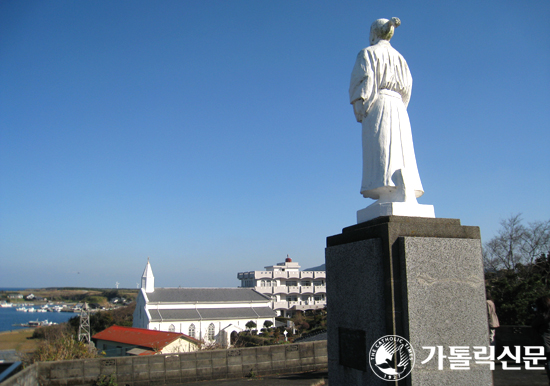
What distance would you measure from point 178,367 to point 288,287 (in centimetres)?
5357

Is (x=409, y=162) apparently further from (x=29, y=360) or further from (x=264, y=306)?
(x=264, y=306)

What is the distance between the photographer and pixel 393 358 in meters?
3.91

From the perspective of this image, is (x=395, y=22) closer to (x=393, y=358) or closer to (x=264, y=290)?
(x=393, y=358)

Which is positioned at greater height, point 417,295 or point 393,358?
point 417,295

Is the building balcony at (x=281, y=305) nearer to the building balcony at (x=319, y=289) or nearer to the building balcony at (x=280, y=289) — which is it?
the building balcony at (x=280, y=289)

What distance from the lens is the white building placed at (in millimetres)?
58938

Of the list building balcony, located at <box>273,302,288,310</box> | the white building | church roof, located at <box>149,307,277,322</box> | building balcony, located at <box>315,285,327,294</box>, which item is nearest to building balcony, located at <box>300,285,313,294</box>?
the white building

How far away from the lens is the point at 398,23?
5.40m

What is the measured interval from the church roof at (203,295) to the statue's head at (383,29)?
4195cm

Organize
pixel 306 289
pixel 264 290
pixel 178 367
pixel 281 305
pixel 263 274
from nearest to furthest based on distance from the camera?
pixel 178 367
pixel 264 290
pixel 281 305
pixel 263 274
pixel 306 289

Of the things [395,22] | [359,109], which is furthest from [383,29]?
[359,109]

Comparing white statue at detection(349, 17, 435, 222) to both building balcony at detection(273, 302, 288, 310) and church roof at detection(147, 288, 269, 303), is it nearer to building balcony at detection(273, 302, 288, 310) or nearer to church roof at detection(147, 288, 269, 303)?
church roof at detection(147, 288, 269, 303)

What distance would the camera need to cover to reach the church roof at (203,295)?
144 ft

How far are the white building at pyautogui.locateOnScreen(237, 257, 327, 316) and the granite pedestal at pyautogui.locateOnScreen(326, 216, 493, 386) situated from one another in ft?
181
